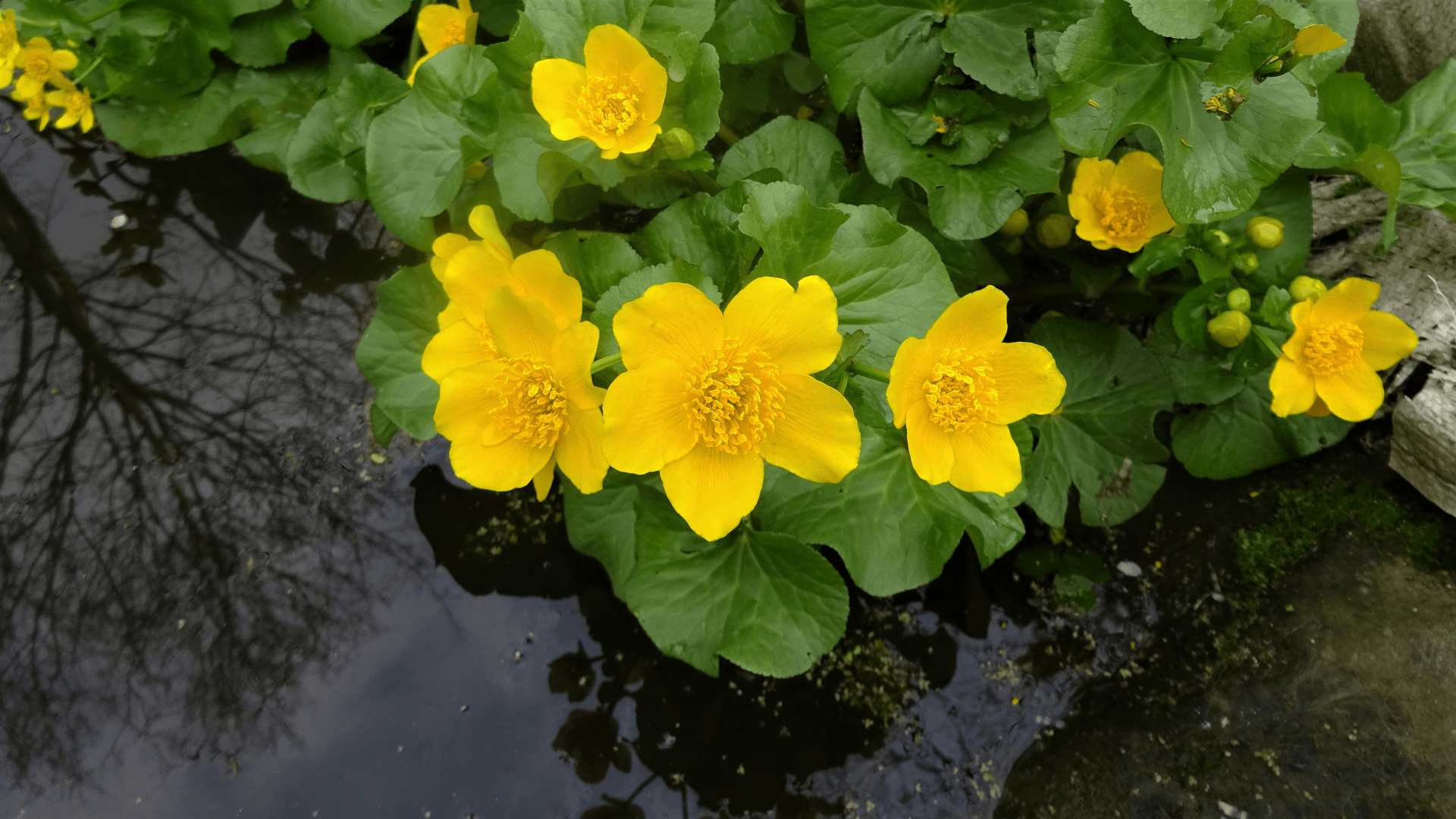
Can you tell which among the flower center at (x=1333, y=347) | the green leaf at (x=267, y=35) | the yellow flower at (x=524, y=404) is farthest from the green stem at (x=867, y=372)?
the green leaf at (x=267, y=35)

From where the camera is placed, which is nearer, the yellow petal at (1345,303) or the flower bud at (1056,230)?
the yellow petal at (1345,303)

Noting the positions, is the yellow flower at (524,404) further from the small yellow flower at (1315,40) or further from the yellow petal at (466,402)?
the small yellow flower at (1315,40)

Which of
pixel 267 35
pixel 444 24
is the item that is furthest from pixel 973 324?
pixel 267 35

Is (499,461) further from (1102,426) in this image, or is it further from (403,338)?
(1102,426)

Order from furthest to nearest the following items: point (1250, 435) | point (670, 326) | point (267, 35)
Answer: point (267, 35) → point (1250, 435) → point (670, 326)

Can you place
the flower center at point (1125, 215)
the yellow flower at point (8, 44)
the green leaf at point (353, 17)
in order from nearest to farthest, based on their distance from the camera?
the flower center at point (1125, 215) < the yellow flower at point (8, 44) < the green leaf at point (353, 17)

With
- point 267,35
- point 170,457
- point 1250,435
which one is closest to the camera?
point 1250,435

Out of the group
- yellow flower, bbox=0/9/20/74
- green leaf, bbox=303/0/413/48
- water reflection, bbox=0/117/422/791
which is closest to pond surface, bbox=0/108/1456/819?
water reflection, bbox=0/117/422/791
